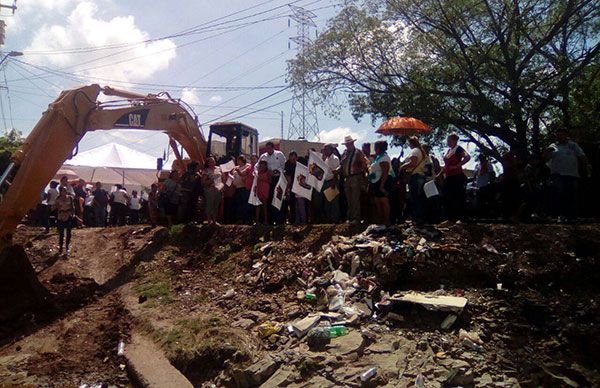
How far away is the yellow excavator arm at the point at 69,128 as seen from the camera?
11844 mm

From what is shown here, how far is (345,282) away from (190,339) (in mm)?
2519

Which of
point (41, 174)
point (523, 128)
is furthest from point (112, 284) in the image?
point (523, 128)

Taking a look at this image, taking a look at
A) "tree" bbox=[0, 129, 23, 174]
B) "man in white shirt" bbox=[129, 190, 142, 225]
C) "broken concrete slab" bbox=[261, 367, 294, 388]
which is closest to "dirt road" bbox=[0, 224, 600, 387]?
"broken concrete slab" bbox=[261, 367, 294, 388]

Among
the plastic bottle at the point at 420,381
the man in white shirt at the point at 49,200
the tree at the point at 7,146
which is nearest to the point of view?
the plastic bottle at the point at 420,381

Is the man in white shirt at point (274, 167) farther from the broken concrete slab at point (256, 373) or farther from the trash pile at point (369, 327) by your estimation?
the broken concrete slab at point (256, 373)

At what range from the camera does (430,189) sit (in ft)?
34.7

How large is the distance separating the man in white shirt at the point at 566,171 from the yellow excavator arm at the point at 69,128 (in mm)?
9166

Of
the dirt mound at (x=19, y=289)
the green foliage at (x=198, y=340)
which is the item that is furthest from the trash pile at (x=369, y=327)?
the dirt mound at (x=19, y=289)

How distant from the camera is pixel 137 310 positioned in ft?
35.6

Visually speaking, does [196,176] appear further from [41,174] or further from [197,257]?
[41,174]

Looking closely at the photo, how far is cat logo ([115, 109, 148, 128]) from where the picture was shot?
1449 cm

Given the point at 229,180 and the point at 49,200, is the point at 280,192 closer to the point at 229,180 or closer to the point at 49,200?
the point at 229,180

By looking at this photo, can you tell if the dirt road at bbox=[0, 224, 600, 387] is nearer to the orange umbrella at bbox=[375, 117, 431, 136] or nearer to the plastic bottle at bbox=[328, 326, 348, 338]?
the plastic bottle at bbox=[328, 326, 348, 338]

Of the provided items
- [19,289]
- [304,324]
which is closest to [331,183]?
[304,324]
